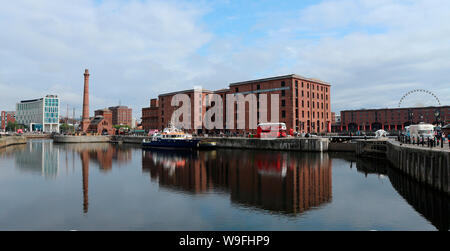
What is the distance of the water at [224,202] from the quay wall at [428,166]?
0.92 meters

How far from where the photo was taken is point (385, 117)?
493ft

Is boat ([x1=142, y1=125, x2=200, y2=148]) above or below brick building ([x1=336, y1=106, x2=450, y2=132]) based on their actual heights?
below

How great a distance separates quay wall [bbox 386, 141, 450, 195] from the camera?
2131 centimetres

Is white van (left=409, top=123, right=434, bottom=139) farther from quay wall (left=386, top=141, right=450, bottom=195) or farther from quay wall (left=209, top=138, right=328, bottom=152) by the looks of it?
quay wall (left=209, top=138, right=328, bottom=152)

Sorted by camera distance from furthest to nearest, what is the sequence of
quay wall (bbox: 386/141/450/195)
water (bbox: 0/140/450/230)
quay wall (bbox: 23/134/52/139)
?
quay wall (bbox: 23/134/52/139) → quay wall (bbox: 386/141/450/195) → water (bbox: 0/140/450/230)

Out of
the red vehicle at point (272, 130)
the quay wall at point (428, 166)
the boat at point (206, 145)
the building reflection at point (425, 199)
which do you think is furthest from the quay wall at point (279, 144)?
the building reflection at point (425, 199)

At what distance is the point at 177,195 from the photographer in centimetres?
2484

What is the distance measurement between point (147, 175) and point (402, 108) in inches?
5981

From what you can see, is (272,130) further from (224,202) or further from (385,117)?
(385,117)

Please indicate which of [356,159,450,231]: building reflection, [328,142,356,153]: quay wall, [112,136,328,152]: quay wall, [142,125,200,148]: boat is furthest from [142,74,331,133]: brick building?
[356,159,450,231]: building reflection

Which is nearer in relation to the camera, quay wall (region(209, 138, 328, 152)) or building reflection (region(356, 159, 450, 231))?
building reflection (region(356, 159, 450, 231))

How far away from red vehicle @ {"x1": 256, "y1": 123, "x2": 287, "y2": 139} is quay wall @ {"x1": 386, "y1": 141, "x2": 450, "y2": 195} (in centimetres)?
4047

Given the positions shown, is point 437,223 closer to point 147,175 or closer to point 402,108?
point 147,175
